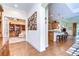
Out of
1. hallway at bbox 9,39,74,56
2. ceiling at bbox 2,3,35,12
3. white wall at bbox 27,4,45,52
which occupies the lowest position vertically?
hallway at bbox 9,39,74,56

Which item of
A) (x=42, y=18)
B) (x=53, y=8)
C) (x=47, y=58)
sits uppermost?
(x=53, y=8)

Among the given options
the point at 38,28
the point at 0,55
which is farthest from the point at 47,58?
the point at 0,55

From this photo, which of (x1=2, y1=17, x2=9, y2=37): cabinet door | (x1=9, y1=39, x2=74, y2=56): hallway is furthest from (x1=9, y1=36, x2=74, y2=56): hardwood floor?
(x1=2, y1=17, x2=9, y2=37): cabinet door

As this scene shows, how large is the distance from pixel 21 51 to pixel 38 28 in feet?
1.48

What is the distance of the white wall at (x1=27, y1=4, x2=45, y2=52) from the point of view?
182 cm

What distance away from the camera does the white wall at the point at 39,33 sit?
1.82 metres

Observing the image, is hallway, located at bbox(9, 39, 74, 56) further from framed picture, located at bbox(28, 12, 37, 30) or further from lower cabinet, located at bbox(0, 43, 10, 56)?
framed picture, located at bbox(28, 12, 37, 30)

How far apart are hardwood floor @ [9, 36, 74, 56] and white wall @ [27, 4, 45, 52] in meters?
0.08

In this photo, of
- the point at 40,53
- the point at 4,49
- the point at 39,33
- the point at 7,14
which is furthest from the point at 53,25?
the point at 4,49

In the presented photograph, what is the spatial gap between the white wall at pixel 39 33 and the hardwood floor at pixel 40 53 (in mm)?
79

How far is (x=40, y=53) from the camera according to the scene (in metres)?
1.82

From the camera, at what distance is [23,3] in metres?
1.79

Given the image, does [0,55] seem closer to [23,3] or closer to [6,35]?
[6,35]

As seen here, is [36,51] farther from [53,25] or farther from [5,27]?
[5,27]
